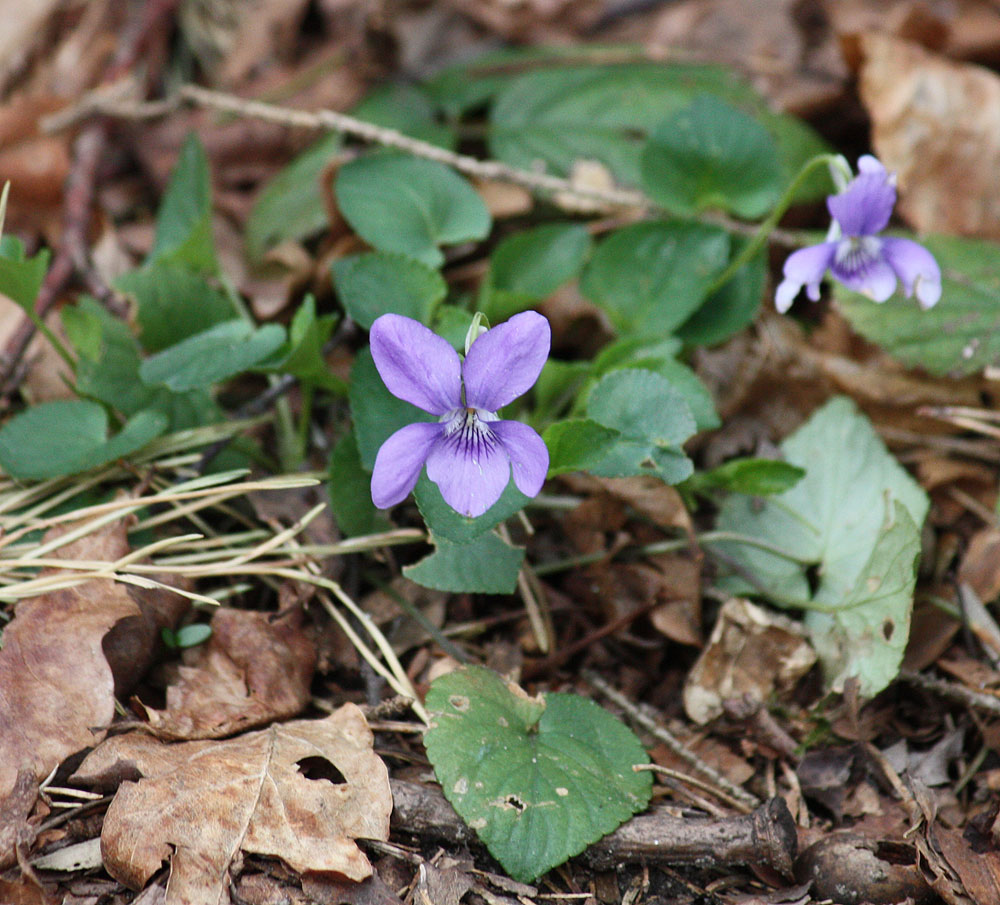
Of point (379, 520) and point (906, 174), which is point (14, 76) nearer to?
point (379, 520)

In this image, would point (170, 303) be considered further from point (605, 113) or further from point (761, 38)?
point (761, 38)

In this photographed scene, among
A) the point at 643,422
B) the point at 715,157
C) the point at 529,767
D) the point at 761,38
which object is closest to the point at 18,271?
the point at 643,422

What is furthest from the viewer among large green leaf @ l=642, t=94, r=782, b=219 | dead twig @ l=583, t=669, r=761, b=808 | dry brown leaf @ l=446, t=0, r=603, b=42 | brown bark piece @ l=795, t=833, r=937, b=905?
dry brown leaf @ l=446, t=0, r=603, b=42

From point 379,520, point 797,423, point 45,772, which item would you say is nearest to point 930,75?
point 797,423

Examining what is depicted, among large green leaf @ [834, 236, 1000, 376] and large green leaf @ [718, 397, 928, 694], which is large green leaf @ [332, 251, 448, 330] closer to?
large green leaf @ [718, 397, 928, 694]

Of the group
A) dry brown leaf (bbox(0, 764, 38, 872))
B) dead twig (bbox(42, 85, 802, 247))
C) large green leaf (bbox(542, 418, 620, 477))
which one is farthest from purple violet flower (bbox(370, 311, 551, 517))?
dead twig (bbox(42, 85, 802, 247))
